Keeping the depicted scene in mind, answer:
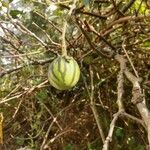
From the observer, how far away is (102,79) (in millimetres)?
2254

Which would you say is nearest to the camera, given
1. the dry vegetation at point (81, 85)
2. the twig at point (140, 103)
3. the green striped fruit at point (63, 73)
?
the twig at point (140, 103)

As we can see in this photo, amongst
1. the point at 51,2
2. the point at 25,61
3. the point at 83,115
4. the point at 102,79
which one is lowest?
the point at 83,115

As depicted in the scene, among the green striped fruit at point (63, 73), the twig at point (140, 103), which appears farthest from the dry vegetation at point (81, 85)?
the twig at point (140, 103)

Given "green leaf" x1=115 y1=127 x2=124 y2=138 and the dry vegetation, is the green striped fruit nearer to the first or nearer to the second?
the dry vegetation

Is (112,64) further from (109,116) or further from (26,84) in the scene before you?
(26,84)

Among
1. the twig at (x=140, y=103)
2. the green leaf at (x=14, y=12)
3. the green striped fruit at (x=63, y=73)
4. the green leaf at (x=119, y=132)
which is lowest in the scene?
the green leaf at (x=119, y=132)

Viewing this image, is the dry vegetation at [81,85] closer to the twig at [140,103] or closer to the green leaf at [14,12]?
the green leaf at [14,12]

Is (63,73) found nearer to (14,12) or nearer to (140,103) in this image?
(140,103)

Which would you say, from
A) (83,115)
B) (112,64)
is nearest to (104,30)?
(112,64)

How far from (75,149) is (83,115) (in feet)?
0.62

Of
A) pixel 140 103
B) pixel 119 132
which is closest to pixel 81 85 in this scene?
pixel 119 132

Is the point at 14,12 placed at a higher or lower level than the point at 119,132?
higher

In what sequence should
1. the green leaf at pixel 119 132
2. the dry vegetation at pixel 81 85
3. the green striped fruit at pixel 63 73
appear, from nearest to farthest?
1. the green striped fruit at pixel 63 73
2. the dry vegetation at pixel 81 85
3. the green leaf at pixel 119 132

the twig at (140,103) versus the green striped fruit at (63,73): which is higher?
the green striped fruit at (63,73)
